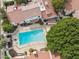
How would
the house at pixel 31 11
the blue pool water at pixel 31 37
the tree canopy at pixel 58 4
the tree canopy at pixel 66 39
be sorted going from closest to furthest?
the tree canopy at pixel 66 39
the tree canopy at pixel 58 4
the house at pixel 31 11
the blue pool water at pixel 31 37

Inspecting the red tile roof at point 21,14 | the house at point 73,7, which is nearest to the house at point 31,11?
the red tile roof at point 21,14

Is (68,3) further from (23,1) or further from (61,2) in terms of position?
(23,1)

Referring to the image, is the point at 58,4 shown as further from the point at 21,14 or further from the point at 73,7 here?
the point at 21,14

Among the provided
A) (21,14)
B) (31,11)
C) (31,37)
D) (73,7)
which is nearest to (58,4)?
(73,7)

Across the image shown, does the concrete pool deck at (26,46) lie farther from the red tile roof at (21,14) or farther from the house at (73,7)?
the house at (73,7)

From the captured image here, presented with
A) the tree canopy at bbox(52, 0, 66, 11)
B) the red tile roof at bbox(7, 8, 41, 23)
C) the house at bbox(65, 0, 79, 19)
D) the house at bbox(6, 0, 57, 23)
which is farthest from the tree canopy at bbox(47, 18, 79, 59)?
the red tile roof at bbox(7, 8, 41, 23)

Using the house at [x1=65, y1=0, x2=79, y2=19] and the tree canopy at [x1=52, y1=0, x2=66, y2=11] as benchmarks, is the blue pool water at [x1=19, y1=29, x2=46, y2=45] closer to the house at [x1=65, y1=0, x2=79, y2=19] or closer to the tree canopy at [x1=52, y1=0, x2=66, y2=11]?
the tree canopy at [x1=52, y1=0, x2=66, y2=11]
